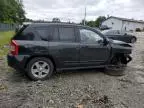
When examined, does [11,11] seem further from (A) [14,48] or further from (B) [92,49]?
(A) [14,48]

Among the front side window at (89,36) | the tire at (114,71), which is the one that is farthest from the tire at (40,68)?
the tire at (114,71)

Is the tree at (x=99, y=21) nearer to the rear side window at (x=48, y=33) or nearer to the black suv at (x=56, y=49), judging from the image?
the black suv at (x=56, y=49)

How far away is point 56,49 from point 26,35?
1.00 meters

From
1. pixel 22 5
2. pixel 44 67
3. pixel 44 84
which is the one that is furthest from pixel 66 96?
pixel 22 5

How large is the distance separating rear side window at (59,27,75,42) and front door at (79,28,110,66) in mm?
309

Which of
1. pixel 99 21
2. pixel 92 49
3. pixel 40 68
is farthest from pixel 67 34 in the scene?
pixel 99 21

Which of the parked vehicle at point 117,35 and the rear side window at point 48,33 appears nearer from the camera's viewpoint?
the rear side window at point 48,33

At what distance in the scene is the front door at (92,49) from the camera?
7.29 m

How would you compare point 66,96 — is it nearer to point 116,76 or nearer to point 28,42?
point 28,42

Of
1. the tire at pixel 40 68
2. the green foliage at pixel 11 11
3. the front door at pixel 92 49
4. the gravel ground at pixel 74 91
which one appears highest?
the green foliage at pixel 11 11

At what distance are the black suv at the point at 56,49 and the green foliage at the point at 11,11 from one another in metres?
55.1

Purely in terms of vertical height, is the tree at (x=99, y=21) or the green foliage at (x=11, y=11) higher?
the green foliage at (x=11, y=11)

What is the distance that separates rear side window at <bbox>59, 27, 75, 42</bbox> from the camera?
7.07m

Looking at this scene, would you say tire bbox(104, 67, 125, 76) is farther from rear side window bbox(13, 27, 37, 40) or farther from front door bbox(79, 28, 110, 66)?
rear side window bbox(13, 27, 37, 40)
